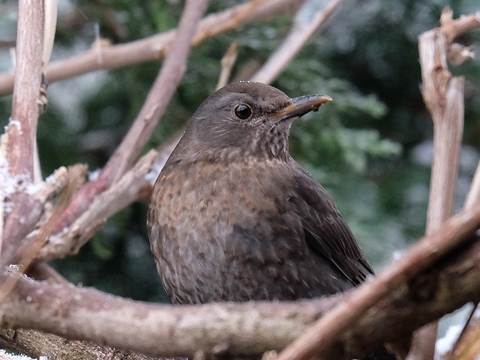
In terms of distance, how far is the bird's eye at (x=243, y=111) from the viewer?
2086 mm

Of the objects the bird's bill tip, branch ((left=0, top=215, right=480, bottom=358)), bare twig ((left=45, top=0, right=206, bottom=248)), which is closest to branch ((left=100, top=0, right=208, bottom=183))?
bare twig ((left=45, top=0, right=206, bottom=248))

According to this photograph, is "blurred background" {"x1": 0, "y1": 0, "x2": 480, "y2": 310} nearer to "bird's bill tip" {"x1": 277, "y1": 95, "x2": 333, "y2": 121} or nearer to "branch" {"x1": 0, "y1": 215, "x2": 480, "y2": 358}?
"bird's bill tip" {"x1": 277, "y1": 95, "x2": 333, "y2": 121}

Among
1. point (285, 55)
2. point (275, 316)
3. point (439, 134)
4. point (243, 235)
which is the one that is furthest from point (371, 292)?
point (285, 55)

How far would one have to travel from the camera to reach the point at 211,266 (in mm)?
1713

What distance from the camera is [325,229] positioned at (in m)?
1.97

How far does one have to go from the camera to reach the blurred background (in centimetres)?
279

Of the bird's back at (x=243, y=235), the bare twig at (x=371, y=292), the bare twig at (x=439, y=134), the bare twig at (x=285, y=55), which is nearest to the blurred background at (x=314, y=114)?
the bare twig at (x=285, y=55)

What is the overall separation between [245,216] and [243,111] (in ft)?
1.48

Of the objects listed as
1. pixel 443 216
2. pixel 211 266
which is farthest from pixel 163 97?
pixel 443 216

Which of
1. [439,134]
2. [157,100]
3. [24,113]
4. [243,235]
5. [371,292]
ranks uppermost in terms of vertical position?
[157,100]

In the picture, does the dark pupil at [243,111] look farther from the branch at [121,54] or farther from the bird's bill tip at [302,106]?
the branch at [121,54]

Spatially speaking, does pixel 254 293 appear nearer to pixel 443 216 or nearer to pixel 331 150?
pixel 443 216

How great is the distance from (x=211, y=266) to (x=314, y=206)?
1.28 ft

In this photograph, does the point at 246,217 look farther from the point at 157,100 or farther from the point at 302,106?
the point at 157,100
